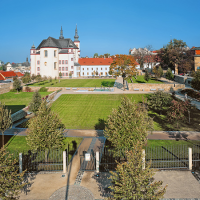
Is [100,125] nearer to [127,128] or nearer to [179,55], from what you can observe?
[127,128]

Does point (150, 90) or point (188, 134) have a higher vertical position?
point (150, 90)

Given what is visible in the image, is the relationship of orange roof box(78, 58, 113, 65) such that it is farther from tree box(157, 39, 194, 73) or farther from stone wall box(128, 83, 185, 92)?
stone wall box(128, 83, 185, 92)

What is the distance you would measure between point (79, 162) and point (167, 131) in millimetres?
10234

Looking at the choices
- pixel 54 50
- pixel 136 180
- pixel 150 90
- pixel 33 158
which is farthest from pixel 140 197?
pixel 54 50

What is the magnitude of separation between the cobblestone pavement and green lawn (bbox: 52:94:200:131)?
10.7 m

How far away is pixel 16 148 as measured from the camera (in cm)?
1628

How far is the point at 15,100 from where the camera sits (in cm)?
3341

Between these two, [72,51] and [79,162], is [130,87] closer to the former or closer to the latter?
[79,162]

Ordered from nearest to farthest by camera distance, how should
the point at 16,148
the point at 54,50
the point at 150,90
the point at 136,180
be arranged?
the point at 136,180 → the point at 16,148 → the point at 150,90 → the point at 54,50

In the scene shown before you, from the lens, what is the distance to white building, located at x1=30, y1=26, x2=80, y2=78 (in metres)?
70.5

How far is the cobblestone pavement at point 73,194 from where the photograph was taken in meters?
9.90

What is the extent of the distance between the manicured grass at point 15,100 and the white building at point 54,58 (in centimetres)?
3419

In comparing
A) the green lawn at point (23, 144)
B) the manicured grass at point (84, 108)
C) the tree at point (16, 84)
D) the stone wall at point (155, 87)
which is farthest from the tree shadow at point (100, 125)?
the tree at point (16, 84)

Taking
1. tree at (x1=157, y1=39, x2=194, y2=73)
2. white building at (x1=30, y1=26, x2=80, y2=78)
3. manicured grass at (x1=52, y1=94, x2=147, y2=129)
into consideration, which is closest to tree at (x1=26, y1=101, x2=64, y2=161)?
manicured grass at (x1=52, y1=94, x2=147, y2=129)
